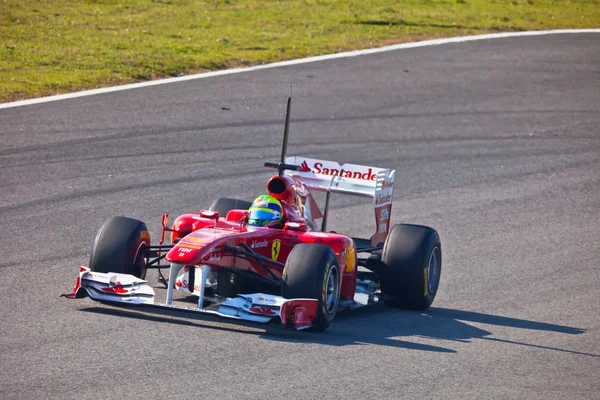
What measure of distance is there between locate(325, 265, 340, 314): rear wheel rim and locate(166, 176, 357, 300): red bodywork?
589 millimetres

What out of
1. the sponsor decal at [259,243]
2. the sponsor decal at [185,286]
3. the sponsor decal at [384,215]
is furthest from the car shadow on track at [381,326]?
the sponsor decal at [384,215]

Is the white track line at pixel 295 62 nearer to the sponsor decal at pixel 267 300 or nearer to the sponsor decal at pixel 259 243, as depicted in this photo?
the sponsor decal at pixel 259 243

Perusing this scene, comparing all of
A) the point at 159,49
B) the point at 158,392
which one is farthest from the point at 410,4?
the point at 158,392

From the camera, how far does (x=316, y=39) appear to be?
25625 mm

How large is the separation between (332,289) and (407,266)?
4.45 ft

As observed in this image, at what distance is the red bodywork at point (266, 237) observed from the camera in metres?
9.29

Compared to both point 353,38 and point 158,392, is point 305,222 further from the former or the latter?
point 353,38

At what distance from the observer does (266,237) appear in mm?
9945

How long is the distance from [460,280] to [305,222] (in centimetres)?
291

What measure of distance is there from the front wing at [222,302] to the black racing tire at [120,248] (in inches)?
11.5

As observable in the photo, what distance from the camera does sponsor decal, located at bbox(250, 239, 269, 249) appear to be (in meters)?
9.80

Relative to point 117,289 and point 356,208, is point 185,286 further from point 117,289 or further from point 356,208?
point 356,208

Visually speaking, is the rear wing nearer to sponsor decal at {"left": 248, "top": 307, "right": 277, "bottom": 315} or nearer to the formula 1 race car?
the formula 1 race car

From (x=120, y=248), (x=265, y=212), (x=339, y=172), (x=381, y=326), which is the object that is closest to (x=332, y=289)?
(x=381, y=326)
